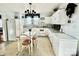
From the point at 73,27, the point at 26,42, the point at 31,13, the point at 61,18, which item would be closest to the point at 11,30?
the point at 26,42

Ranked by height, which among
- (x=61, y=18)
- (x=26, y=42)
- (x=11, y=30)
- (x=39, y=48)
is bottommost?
(x=39, y=48)

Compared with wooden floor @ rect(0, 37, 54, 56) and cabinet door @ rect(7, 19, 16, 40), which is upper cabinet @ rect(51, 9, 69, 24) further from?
cabinet door @ rect(7, 19, 16, 40)

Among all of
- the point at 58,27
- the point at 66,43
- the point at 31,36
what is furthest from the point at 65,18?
the point at 31,36

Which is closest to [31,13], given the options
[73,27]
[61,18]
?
[61,18]

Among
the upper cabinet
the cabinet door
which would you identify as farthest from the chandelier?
the upper cabinet

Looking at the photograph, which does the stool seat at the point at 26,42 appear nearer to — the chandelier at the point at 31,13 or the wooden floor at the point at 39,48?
the wooden floor at the point at 39,48

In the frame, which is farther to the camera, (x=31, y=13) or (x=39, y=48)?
(x=39, y=48)

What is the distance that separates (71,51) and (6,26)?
4.16 ft

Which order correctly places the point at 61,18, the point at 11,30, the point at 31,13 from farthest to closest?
the point at 61,18 → the point at 11,30 → the point at 31,13

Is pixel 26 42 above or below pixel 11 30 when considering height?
below

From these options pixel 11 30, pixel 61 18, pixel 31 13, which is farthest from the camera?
pixel 61 18

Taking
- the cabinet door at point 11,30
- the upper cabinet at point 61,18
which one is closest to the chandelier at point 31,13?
the cabinet door at point 11,30

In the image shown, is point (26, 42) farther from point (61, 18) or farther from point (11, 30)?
point (61, 18)

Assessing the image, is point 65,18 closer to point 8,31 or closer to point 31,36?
point 31,36
